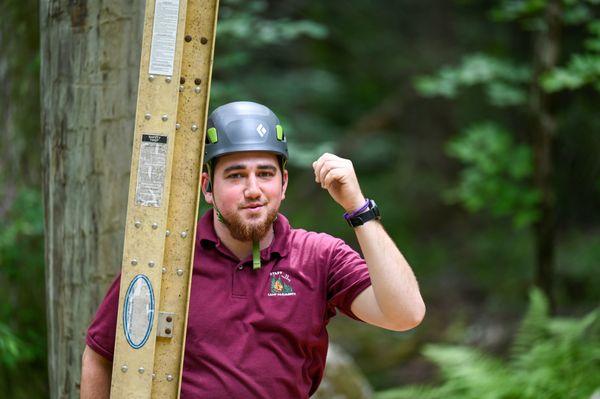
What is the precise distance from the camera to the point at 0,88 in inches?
207

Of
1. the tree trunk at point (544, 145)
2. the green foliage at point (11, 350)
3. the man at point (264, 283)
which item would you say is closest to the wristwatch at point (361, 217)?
the man at point (264, 283)

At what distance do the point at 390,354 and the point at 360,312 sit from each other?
20.0 feet

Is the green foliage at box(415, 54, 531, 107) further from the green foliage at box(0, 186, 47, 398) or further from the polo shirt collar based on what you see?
the polo shirt collar

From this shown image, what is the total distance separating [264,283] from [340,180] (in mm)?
476

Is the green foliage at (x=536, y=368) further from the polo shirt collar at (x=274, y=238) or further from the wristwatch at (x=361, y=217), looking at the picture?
the wristwatch at (x=361, y=217)

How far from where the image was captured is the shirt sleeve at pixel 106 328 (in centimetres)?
287

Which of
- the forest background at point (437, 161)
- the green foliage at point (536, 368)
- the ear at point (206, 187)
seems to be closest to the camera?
the ear at point (206, 187)

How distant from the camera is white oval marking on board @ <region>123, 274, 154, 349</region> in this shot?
9.02 ft

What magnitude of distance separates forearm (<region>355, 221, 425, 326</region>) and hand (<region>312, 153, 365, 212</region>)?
9 cm

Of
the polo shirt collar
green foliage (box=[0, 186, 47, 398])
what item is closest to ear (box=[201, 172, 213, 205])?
the polo shirt collar

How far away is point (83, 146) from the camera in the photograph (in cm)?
346

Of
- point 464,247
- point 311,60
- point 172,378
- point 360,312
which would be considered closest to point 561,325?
point 360,312

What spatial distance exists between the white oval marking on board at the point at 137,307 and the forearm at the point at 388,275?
29.9 inches

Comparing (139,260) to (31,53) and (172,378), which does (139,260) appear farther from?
(31,53)
